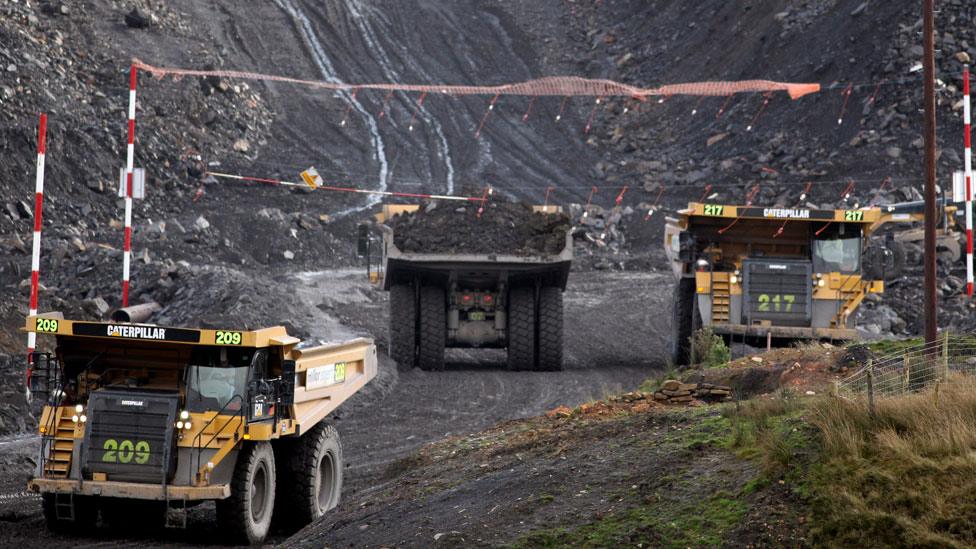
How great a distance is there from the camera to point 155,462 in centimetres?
1087

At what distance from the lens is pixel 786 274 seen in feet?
70.4

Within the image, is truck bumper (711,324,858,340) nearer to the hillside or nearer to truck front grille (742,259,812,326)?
truck front grille (742,259,812,326)

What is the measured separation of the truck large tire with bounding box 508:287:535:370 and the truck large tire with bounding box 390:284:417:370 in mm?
1626

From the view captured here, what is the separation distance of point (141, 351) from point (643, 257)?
2606cm

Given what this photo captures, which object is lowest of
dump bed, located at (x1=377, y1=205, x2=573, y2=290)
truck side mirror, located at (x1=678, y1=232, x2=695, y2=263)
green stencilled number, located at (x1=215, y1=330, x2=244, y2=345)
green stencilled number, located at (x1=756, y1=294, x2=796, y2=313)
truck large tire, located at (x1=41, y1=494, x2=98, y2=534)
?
truck large tire, located at (x1=41, y1=494, x2=98, y2=534)

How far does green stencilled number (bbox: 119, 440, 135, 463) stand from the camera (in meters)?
10.9

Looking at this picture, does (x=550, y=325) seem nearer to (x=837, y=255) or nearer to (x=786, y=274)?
(x=786, y=274)

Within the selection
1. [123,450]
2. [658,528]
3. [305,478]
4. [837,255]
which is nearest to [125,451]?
[123,450]

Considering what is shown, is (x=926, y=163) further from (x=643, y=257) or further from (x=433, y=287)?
(x=643, y=257)

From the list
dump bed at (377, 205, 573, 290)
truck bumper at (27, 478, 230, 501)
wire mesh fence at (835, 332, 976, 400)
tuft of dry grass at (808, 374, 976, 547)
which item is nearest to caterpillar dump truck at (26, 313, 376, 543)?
truck bumper at (27, 478, 230, 501)

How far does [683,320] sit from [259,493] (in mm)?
12403

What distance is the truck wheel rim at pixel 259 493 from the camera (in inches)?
452

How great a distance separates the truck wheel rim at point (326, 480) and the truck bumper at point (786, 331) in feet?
32.3

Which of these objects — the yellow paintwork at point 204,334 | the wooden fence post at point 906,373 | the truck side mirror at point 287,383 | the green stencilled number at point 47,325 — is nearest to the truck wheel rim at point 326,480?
the truck side mirror at point 287,383
